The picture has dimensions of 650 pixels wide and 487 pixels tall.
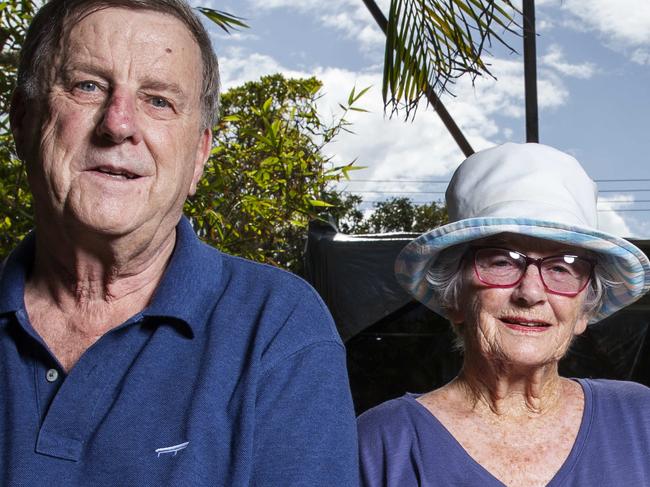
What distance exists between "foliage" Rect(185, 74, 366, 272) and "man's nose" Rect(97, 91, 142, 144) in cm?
234

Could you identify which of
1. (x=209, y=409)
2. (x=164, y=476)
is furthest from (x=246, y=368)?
(x=164, y=476)

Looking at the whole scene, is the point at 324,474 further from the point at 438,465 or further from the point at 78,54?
the point at 78,54

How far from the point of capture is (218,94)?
2.03 metres

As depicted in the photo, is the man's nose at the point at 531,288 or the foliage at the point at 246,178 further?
the foliage at the point at 246,178

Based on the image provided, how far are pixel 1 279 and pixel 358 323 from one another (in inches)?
163

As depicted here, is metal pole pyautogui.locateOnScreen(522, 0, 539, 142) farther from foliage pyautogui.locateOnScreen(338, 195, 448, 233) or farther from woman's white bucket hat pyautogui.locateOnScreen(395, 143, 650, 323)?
Result: foliage pyautogui.locateOnScreen(338, 195, 448, 233)

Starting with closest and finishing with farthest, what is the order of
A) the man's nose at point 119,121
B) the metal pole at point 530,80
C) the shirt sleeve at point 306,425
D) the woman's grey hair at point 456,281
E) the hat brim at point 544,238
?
the shirt sleeve at point 306,425, the man's nose at point 119,121, the hat brim at point 544,238, the woman's grey hair at point 456,281, the metal pole at point 530,80

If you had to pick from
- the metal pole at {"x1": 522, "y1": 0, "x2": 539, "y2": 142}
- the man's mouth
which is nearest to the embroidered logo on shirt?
the man's mouth

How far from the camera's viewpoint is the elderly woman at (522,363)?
6.77 ft

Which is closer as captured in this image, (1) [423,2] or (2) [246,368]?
(2) [246,368]

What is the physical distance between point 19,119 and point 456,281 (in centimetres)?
113

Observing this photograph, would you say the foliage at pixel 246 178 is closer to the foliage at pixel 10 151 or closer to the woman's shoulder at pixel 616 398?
the foliage at pixel 10 151

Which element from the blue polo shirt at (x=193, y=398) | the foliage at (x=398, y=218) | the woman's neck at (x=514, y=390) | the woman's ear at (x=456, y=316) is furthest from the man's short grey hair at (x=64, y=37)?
the foliage at (x=398, y=218)

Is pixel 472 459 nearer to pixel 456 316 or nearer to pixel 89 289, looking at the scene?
pixel 456 316
